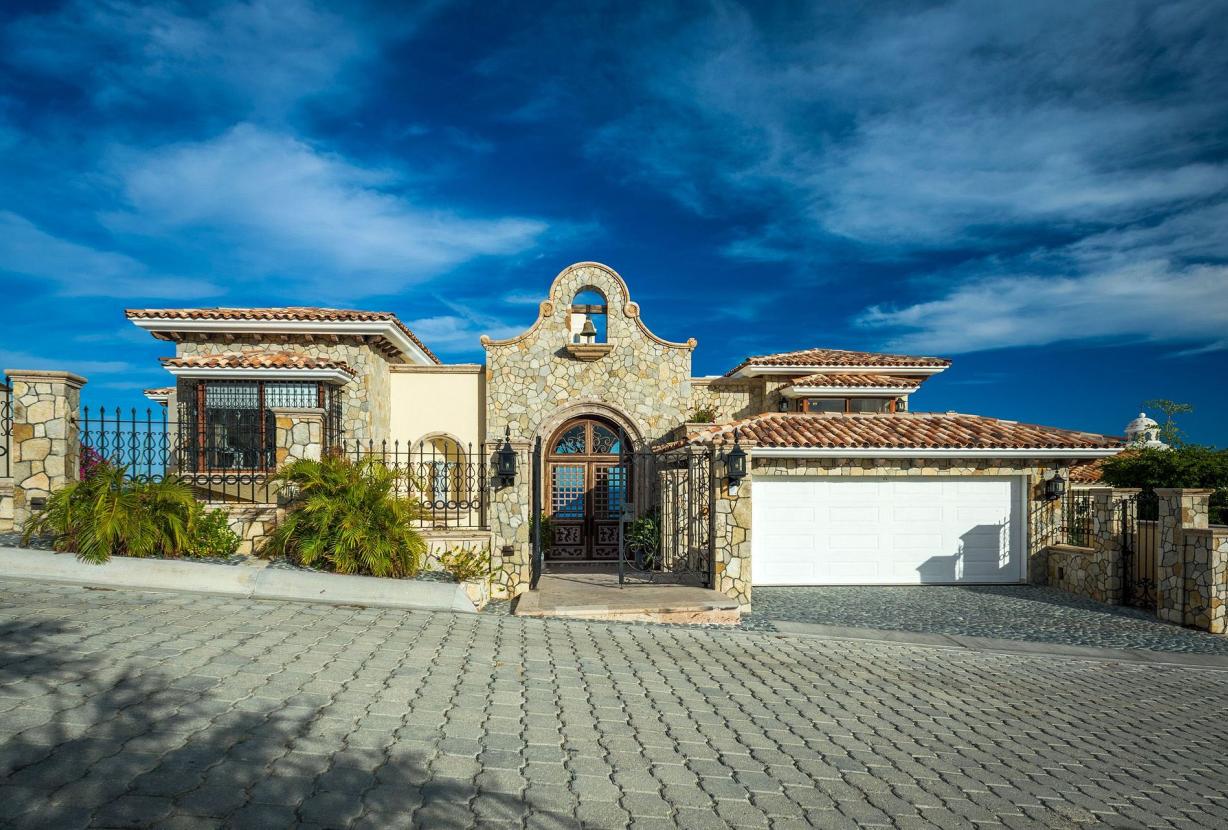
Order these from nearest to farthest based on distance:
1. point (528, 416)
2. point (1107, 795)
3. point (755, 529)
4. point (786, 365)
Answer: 1. point (1107, 795)
2. point (755, 529)
3. point (528, 416)
4. point (786, 365)

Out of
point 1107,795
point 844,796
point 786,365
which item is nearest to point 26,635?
point 844,796

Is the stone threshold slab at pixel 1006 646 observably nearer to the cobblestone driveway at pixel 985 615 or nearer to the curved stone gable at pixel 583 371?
the cobblestone driveway at pixel 985 615

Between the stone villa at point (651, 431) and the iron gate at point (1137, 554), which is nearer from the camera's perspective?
the iron gate at point (1137, 554)

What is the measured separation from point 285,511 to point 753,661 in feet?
21.8

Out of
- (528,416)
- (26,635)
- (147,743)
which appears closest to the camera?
(147,743)

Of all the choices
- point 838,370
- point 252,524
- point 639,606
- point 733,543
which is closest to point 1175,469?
point 838,370

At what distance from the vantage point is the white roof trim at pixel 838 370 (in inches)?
746

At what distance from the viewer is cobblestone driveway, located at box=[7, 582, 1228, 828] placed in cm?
377

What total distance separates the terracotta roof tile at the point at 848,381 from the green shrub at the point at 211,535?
13572mm

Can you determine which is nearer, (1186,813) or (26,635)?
(1186,813)

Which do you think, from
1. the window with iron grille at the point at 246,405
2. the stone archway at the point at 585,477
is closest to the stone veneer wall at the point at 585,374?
the stone archway at the point at 585,477

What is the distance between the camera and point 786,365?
62.1 ft

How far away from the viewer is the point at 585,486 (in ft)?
58.6

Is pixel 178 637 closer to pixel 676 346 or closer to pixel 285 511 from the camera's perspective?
pixel 285 511
